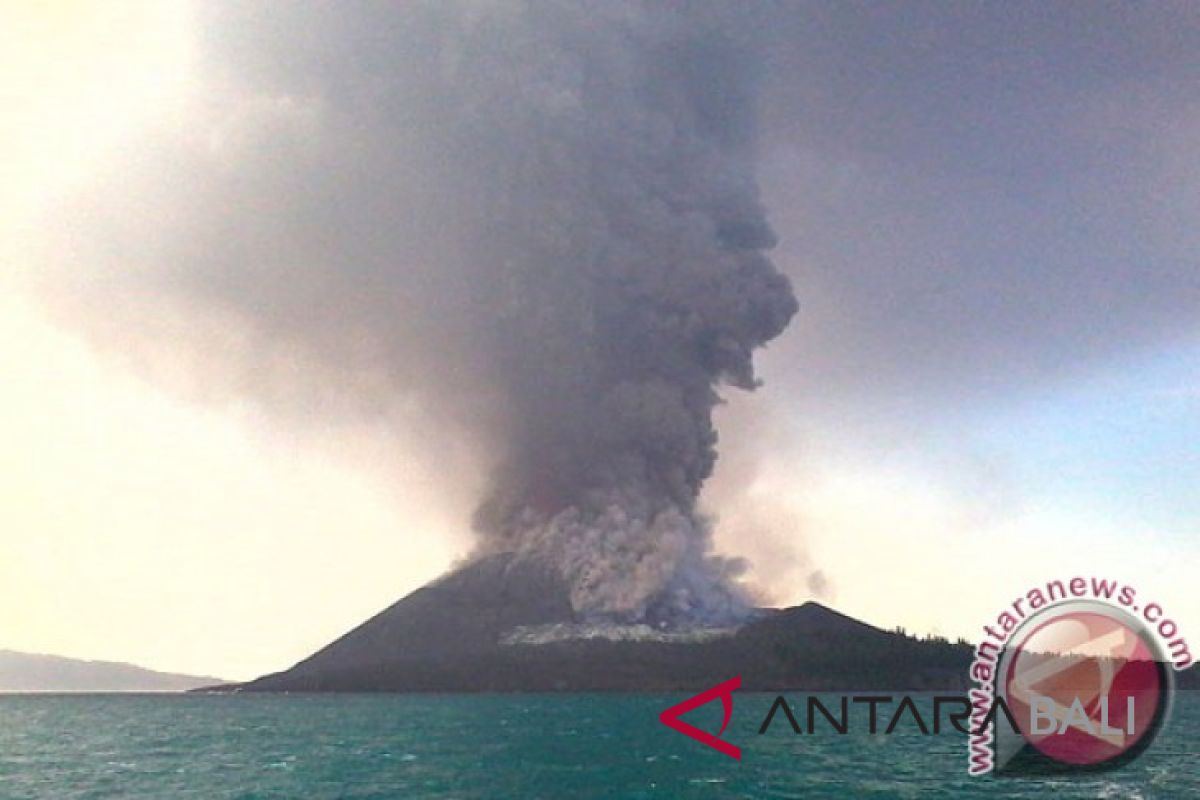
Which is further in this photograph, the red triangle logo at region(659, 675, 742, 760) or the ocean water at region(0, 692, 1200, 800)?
the red triangle logo at region(659, 675, 742, 760)

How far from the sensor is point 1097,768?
264ft

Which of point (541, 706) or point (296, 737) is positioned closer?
point (296, 737)

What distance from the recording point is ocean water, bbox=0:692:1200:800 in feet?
213

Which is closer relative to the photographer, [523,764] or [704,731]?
[523,764]

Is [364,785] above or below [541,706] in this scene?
below

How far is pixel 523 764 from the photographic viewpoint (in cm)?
7888

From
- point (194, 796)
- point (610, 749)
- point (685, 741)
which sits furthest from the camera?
point (685, 741)

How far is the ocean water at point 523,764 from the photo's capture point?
213 feet

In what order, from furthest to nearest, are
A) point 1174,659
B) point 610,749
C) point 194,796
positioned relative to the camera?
point 610,749
point 194,796
point 1174,659

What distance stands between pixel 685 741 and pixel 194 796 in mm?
49365

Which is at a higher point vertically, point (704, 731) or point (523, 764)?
point (704, 731)

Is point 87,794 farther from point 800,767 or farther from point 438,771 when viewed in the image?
point 800,767

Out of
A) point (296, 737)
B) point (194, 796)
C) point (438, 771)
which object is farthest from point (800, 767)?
point (296, 737)

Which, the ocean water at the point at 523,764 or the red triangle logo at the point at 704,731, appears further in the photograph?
the red triangle logo at the point at 704,731
